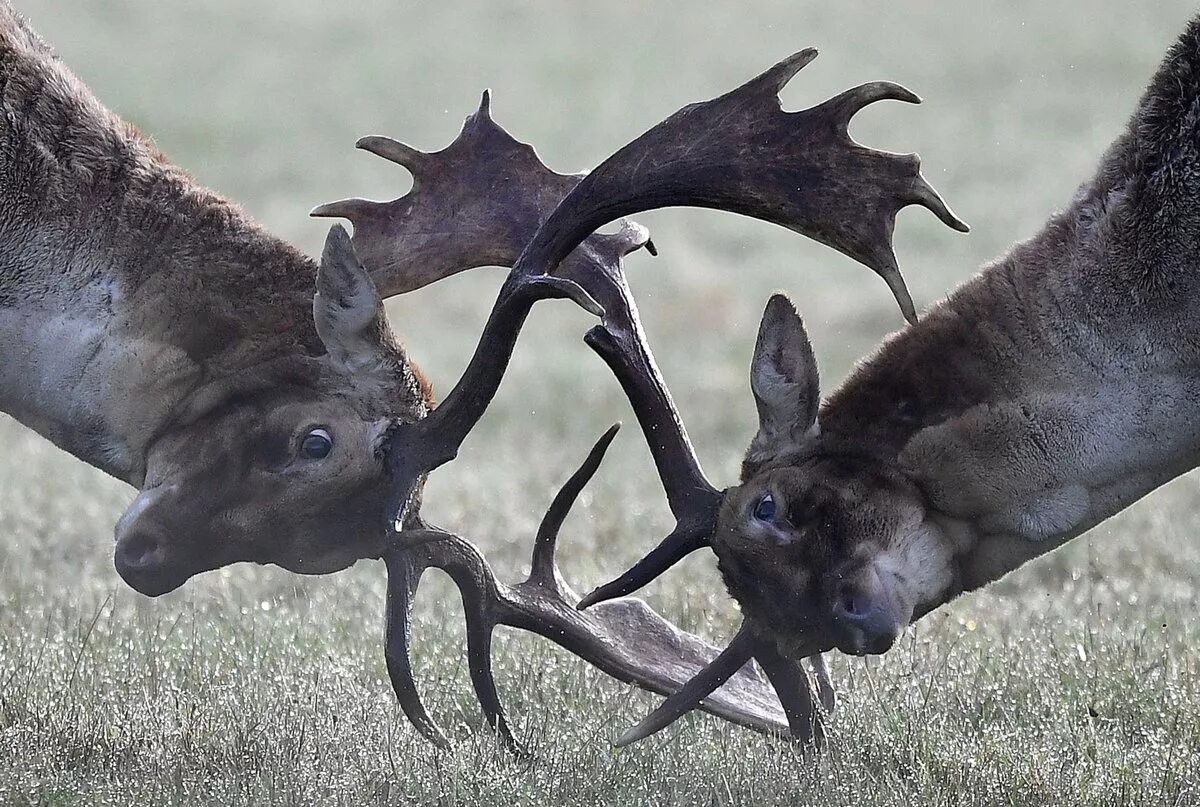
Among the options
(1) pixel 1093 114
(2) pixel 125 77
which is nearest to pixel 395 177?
(2) pixel 125 77

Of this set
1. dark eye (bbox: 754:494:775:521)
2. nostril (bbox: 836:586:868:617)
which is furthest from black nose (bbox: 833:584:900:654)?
dark eye (bbox: 754:494:775:521)

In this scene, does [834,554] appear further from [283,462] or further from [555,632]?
[283,462]

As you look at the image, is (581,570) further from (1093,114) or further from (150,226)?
(1093,114)

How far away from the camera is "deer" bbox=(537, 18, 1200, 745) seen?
5.75 meters

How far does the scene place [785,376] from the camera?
5.99 metres

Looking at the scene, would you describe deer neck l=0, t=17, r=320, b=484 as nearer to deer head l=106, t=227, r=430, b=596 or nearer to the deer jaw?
deer head l=106, t=227, r=430, b=596

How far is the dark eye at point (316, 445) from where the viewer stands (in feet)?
19.4

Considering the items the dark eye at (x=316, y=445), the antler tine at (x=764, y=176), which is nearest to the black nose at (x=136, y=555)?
the dark eye at (x=316, y=445)

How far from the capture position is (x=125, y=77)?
28547 millimetres

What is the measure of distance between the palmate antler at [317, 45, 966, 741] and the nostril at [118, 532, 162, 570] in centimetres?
70

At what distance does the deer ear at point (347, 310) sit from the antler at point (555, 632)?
55 centimetres

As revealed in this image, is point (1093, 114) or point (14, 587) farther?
point (1093, 114)

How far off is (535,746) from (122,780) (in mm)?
1209

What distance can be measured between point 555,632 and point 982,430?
144 cm
